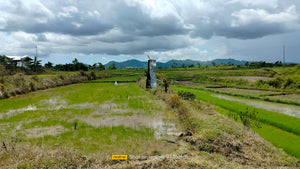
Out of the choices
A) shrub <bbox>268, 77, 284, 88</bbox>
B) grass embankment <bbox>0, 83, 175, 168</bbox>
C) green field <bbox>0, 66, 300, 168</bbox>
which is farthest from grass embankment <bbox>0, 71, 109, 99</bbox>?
shrub <bbox>268, 77, 284, 88</bbox>

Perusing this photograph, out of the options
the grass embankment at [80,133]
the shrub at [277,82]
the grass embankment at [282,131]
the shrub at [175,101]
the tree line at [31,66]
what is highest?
the tree line at [31,66]

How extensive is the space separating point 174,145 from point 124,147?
159 cm

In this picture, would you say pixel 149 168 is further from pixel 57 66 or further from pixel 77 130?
pixel 57 66

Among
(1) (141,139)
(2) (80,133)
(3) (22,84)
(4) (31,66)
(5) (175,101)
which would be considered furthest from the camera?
(4) (31,66)

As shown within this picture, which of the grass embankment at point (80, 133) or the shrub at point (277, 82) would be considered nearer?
the grass embankment at point (80, 133)

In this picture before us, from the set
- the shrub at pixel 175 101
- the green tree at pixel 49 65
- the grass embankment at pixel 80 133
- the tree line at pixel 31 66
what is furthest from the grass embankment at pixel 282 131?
the green tree at pixel 49 65

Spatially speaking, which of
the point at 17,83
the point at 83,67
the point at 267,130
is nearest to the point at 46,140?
the point at 267,130

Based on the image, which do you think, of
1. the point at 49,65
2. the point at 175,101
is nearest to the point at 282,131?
the point at 175,101

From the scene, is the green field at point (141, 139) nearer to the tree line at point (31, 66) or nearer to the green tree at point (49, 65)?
the tree line at point (31, 66)

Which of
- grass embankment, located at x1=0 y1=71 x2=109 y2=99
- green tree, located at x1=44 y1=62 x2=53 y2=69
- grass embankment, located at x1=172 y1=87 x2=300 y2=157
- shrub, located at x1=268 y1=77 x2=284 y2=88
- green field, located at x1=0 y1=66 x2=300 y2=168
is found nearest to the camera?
green field, located at x1=0 y1=66 x2=300 y2=168

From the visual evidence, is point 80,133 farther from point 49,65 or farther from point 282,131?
point 49,65

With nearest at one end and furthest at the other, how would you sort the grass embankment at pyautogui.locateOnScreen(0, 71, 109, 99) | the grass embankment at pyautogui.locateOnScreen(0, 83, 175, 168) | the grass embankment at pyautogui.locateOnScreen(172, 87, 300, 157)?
the grass embankment at pyautogui.locateOnScreen(0, 83, 175, 168) → the grass embankment at pyautogui.locateOnScreen(172, 87, 300, 157) → the grass embankment at pyautogui.locateOnScreen(0, 71, 109, 99)

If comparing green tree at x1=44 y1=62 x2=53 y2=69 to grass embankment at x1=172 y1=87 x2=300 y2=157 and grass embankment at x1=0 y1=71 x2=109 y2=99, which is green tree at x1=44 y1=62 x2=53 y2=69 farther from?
grass embankment at x1=172 y1=87 x2=300 y2=157

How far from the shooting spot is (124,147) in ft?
18.0
